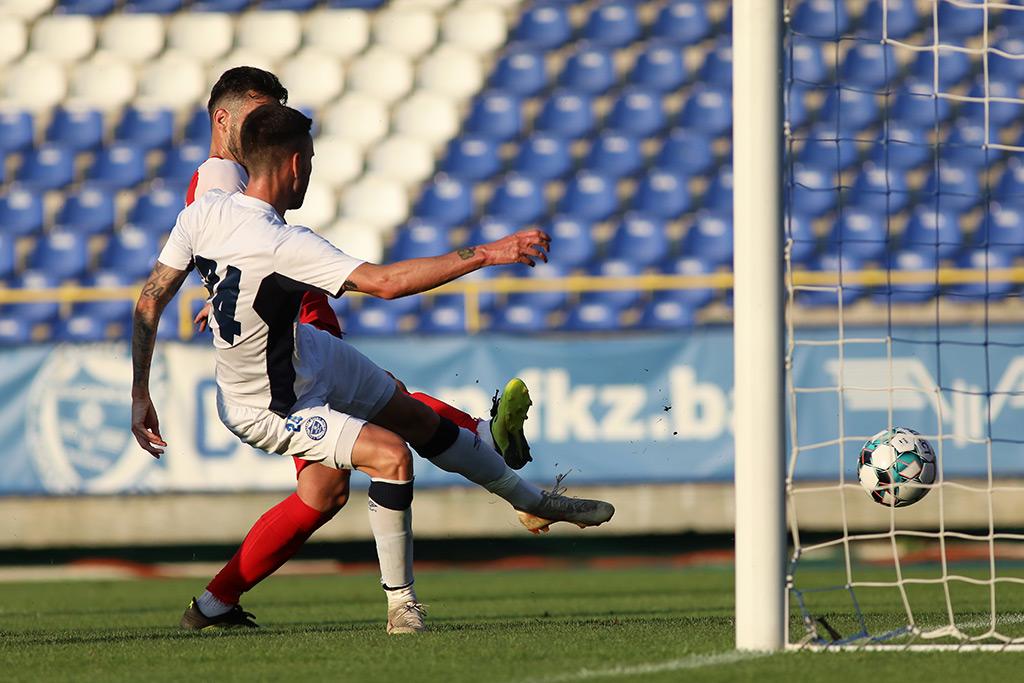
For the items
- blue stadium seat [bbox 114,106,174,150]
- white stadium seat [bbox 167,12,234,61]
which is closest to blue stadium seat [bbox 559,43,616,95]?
white stadium seat [bbox 167,12,234,61]

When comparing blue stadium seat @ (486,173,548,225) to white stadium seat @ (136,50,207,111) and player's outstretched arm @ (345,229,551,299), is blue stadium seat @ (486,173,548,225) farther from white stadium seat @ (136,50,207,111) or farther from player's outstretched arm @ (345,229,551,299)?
player's outstretched arm @ (345,229,551,299)

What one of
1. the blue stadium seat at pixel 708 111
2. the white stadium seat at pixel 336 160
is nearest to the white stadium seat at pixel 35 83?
the white stadium seat at pixel 336 160

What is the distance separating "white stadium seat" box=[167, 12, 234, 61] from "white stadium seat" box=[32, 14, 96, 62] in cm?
66

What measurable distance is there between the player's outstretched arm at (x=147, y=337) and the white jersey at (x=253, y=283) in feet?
0.17

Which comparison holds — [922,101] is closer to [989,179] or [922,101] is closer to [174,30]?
[989,179]

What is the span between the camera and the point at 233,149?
206 inches

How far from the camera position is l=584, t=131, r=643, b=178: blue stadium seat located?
11.4 m

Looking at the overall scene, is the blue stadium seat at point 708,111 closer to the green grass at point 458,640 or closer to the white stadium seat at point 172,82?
the white stadium seat at point 172,82

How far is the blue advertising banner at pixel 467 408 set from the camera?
895 centimetres

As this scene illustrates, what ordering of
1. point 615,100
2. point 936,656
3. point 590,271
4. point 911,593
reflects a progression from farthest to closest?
point 615,100 < point 590,271 < point 911,593 < point 936,656

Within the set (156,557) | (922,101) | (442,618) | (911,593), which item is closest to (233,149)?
(442,618)

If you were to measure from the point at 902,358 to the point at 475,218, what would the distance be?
3623mm

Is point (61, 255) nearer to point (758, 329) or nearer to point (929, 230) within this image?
point (929, 230)

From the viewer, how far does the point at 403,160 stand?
11.7 metres
